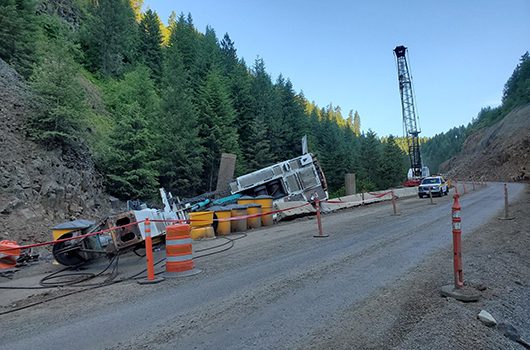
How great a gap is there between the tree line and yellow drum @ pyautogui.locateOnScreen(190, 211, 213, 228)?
7347 mm

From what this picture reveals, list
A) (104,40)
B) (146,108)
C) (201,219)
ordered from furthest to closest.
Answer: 1. (104,40)
2. (146,108)
3. (201,219)

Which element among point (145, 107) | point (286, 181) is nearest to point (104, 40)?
point (145, 107)

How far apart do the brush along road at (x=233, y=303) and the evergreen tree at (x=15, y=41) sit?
20206 mm

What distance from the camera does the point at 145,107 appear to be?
27.7 m

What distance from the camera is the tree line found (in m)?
17.6

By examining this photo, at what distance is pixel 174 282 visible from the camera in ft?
23.6

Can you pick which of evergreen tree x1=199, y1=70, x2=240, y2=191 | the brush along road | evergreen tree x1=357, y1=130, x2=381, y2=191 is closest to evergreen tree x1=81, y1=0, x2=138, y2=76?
evergreen tree x1=199, y1=70, x2=240, y2=191

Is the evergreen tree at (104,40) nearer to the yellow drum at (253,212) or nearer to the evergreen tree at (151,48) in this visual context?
the evergreen tree at (151,48)

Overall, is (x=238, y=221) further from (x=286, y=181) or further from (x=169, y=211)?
(x=286, y=181)

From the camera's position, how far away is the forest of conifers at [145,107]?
57.8 ft

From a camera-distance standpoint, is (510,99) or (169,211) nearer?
(169,211)

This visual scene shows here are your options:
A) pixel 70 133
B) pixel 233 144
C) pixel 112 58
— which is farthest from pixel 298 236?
pixel 112 58

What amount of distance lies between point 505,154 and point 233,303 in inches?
2974

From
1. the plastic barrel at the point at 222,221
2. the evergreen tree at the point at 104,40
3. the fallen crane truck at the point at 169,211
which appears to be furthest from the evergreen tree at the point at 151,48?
the plastic barrel at the point at 222,221
